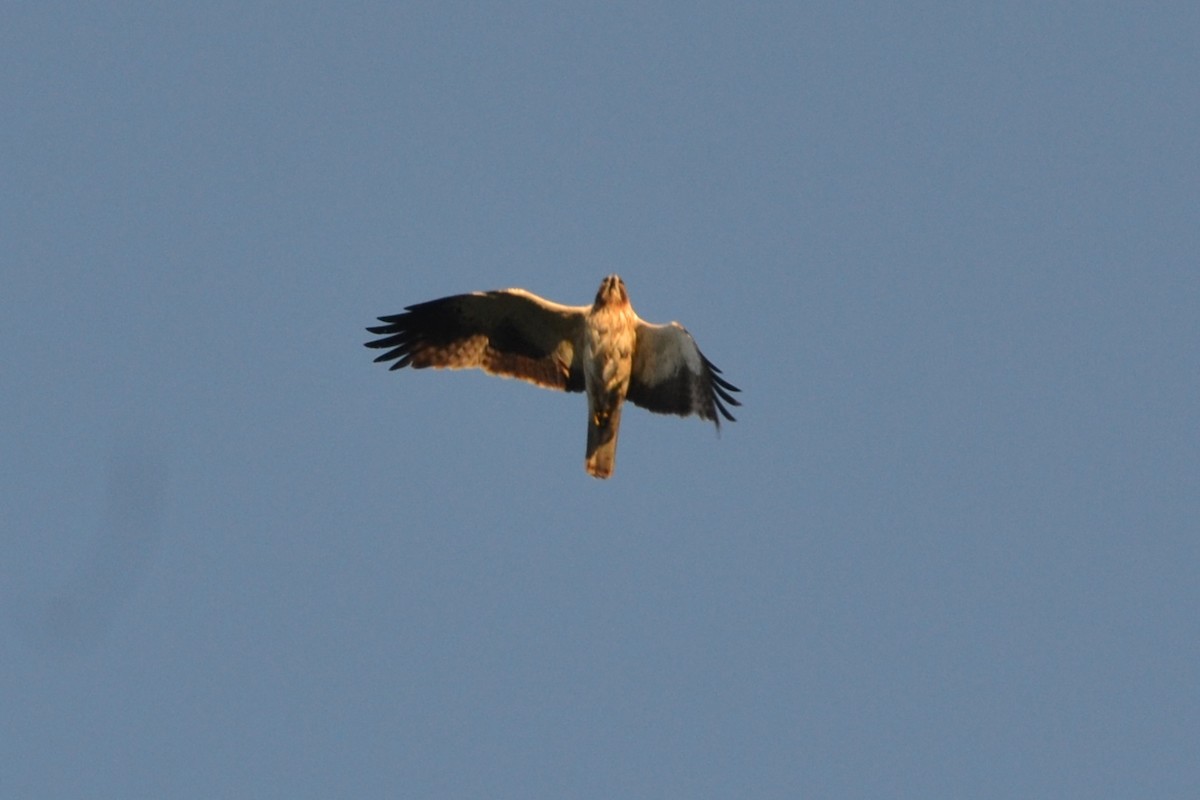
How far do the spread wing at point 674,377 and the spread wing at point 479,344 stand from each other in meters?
0.72

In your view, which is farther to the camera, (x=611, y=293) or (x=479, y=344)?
(x=479, y=344)

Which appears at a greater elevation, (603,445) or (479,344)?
(479,344)

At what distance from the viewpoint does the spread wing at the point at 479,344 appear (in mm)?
16797

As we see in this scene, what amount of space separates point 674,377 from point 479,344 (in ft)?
7.35

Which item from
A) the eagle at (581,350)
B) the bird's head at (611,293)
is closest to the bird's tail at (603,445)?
the eagle at (581,350)

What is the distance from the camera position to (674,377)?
16.5 meters

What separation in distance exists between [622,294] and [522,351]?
1.51 meters

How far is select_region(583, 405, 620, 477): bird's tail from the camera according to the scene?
1639cm

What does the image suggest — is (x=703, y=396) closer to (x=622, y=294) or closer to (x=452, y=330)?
(x=622, y=294)

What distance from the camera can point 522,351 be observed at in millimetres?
16984

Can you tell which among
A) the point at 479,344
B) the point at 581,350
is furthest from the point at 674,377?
the point at 479,344

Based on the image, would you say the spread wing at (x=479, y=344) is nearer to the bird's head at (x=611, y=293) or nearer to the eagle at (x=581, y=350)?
the eagle at (x=581, y=350)

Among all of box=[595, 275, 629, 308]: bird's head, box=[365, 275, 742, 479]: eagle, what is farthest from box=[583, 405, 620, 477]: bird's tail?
box=[595, 275, 629, 308]: bird's head

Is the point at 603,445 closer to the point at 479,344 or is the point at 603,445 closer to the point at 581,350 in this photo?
the point at 581,350
